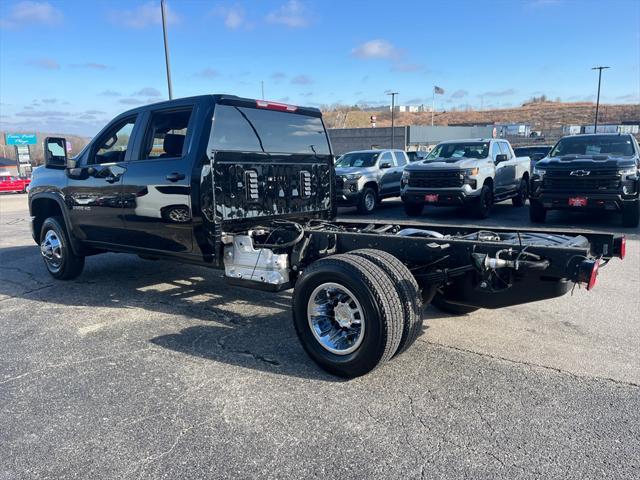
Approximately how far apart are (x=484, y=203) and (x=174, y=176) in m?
9.26

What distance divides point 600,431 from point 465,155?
35.3 ft

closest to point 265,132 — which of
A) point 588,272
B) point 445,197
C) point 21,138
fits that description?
point 588,272

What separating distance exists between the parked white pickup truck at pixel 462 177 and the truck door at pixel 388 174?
1.82 m

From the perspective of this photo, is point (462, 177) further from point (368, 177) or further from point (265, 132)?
point (265, 132)

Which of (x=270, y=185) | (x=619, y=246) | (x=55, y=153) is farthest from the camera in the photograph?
(x=55, y=153)

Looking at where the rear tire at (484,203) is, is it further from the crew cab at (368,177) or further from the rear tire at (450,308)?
the rear tire at (450,308)

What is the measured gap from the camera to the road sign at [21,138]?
53.4 m

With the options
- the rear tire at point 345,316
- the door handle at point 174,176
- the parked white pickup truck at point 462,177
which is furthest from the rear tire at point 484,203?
the rear tire at point 345,316

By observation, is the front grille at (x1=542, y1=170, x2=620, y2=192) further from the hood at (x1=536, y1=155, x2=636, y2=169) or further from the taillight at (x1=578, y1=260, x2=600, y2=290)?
the taillight at (x1=578, y1=260, x2=600, y2=290)

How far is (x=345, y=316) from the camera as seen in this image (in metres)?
3.73

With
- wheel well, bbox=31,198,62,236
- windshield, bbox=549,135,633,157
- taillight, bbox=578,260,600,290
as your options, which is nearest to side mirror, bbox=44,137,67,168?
wheel well, bbox=31,198,62,236

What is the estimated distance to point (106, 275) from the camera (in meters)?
7.17

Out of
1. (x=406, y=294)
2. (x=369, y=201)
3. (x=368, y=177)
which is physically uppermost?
(x=368, y=177)

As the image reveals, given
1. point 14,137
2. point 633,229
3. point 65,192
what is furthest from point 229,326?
point 14,137
